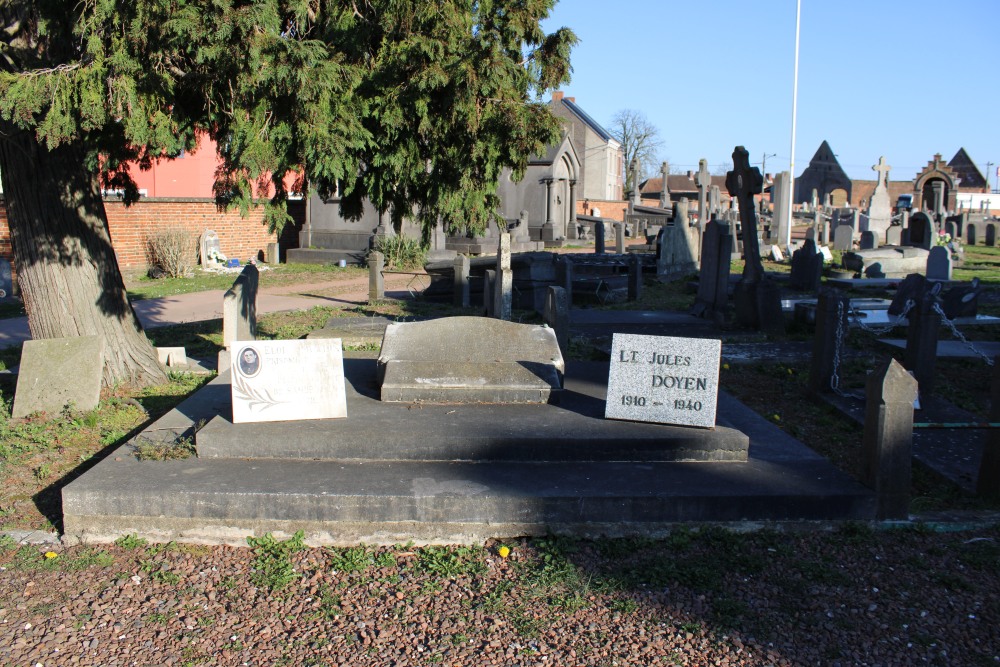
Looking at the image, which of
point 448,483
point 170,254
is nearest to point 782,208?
point 170,254

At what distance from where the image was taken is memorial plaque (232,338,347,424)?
536 cm

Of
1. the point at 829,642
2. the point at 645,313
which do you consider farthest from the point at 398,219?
the point at 645,313

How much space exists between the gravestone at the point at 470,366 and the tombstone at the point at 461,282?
8115 millimetres

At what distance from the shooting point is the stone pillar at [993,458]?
208 inches

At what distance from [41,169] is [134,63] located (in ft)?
7.76

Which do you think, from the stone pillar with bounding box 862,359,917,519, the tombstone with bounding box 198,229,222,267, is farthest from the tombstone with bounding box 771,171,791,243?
the stone pillar with bounding box 862,359,917,519

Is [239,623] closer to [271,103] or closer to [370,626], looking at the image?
[370,626]

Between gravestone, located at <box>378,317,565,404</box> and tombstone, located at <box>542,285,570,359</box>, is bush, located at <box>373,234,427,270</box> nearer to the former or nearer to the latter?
tombstone, located at <box>542,285,570,359</box>

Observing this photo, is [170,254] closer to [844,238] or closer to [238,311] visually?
[238,311]

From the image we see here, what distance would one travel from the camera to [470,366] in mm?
6039

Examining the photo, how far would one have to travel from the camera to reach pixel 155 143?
5.69 m

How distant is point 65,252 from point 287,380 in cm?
338

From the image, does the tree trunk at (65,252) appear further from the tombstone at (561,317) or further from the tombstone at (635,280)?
the tombstone at (635,280)

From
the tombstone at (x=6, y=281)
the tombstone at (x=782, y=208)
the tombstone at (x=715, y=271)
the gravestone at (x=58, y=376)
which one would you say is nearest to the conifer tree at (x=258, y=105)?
the gravestone at (x=58, y=376)
